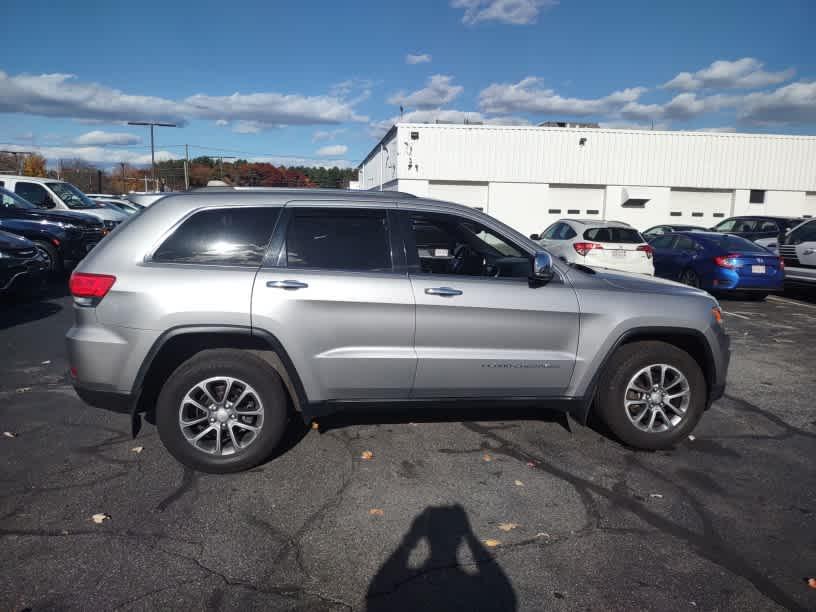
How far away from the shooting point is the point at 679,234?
42.3 ft

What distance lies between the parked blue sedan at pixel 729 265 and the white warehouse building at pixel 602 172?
654 inches

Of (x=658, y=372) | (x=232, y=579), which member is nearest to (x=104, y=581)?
(x=232, y=579)

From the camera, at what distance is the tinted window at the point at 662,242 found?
13289mm

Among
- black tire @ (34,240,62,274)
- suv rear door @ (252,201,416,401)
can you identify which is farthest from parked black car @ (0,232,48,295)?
suv rear door @ (252,201,416,401)

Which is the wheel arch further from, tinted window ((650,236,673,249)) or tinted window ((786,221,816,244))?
tinted window ((786,221,816,244))

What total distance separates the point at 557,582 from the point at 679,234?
38.6ft

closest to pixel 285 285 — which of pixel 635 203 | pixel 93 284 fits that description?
pixel 93 284

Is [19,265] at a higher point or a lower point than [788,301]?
higher

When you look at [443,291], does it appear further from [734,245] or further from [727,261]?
[734,245]

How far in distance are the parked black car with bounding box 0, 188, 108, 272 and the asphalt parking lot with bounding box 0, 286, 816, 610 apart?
777cm

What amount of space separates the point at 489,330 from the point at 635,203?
28.5m

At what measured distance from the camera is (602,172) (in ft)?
95.2

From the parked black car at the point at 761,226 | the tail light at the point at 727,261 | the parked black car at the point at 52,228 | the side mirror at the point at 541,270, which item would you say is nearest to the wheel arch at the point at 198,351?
the side mirror at the point at 541,270

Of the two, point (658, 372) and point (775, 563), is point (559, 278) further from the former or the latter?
point (775, 563)
